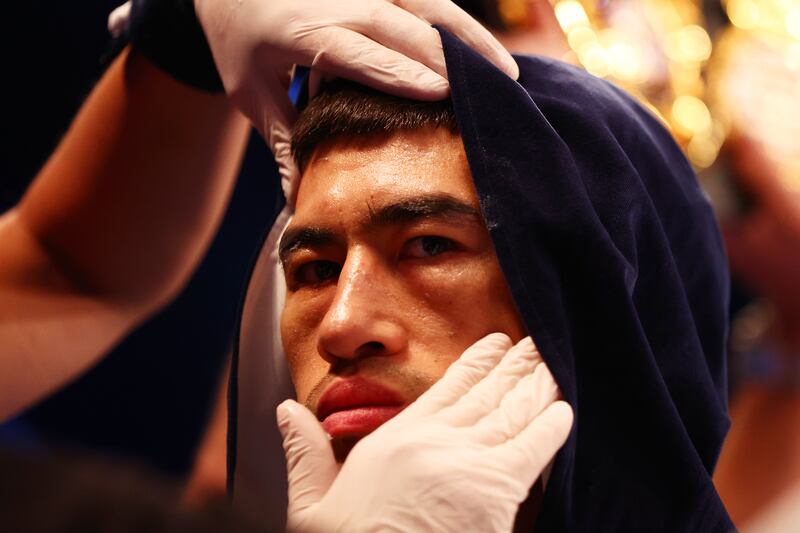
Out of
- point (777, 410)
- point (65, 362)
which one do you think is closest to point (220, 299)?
point (65, 362)

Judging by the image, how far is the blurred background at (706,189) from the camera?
228cm

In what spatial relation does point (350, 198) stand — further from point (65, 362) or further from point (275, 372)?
point (65, 362)

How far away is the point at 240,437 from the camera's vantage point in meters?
1.44

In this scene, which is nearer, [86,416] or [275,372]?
[275,372]

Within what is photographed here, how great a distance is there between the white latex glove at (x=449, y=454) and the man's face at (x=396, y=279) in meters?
0.05

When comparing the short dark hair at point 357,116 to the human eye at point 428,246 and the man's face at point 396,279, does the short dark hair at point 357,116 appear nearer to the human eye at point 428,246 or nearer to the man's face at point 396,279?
the man's face at point 396,279

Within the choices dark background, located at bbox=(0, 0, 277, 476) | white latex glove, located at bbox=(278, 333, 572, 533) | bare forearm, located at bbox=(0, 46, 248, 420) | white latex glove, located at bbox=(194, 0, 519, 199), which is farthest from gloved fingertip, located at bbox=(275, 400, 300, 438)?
dark background, located at bbox=(0, 0, 277, 476)

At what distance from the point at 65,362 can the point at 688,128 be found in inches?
70.0

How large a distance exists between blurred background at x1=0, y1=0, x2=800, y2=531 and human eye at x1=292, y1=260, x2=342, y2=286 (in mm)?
1057

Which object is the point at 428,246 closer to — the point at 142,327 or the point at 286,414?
the point at 286,414

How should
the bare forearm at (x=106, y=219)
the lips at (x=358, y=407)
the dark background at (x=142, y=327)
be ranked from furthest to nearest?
the dark background at (x=142, y=327) → the bare forearm at (x=106, y=219) → the lips at (x=358, y=407)

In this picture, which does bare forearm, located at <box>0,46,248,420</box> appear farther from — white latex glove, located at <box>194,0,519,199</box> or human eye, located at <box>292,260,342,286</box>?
human eye, located at <box>292,260,342,286</box>

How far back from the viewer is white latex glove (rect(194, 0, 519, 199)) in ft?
4.10

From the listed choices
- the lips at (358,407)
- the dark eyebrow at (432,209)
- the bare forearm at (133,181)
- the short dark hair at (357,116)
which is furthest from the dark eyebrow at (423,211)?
the bare forearm at (133,181)
